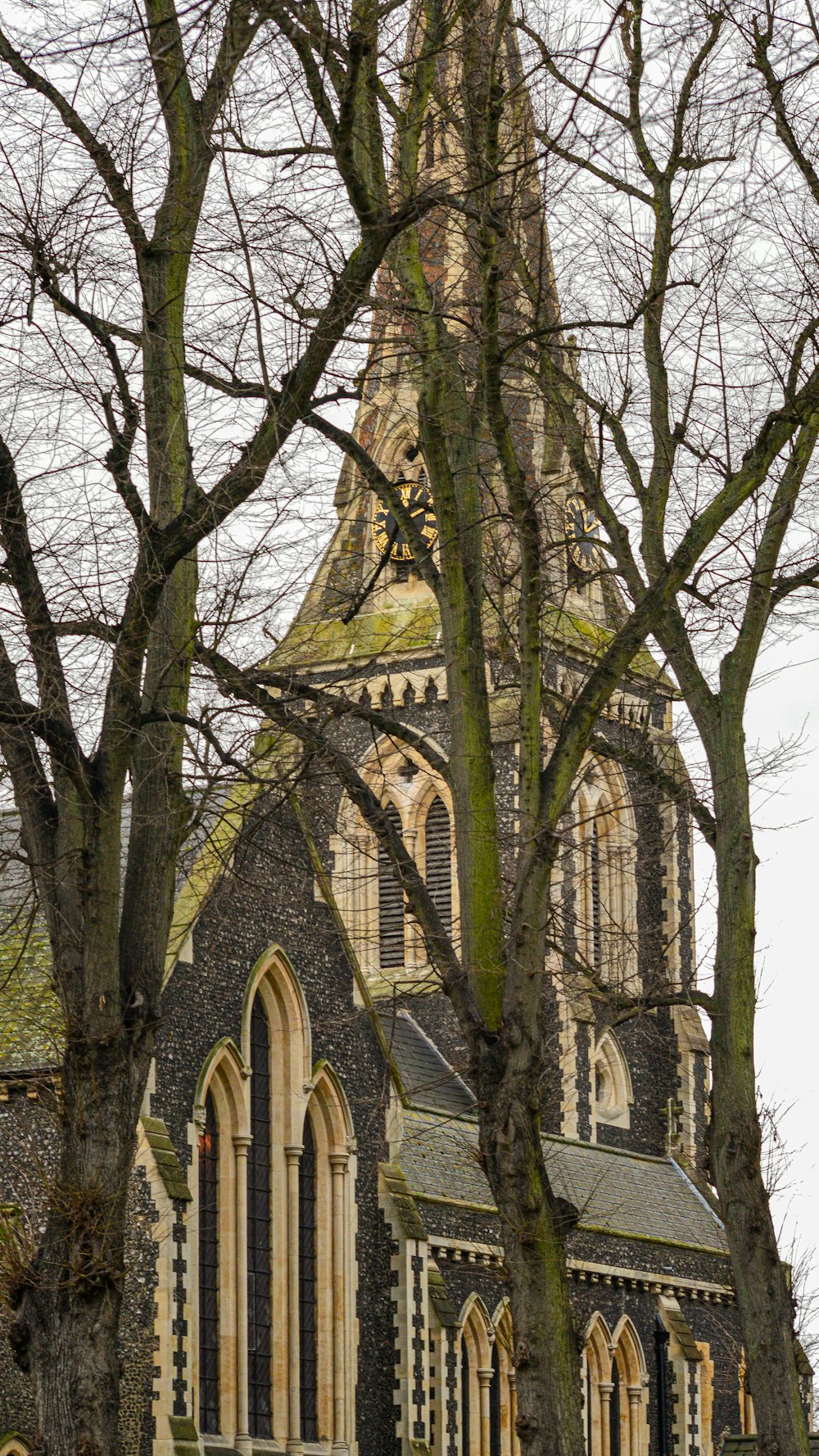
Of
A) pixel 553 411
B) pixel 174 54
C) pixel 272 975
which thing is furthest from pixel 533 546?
pixel 272 975

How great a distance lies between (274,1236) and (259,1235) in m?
0.17

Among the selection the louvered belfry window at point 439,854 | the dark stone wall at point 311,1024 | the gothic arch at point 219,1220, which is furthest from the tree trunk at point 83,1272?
the louvered belfry window at point 439,854

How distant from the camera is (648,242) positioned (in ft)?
46.0

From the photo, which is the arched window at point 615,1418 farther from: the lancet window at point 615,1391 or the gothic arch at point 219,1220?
the gothic arch at point 219,1220

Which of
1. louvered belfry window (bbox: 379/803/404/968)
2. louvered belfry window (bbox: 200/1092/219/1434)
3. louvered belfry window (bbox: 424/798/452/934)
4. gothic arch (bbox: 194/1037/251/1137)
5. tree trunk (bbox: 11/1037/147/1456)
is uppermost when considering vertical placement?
louvered belfry window (bbox: 424/798/452/934)

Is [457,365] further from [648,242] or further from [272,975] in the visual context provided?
[272,975]

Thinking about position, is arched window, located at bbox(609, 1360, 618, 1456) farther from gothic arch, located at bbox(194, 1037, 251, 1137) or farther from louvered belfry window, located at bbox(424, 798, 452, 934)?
gothic arch, located at bbox(194, 1037, 251, 1137)

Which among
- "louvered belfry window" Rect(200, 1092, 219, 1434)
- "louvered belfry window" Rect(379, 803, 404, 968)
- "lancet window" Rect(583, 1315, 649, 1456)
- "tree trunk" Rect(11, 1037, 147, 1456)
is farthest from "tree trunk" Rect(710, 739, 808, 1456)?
"louvered belfry window" Rect(379, 803, 404, 968)

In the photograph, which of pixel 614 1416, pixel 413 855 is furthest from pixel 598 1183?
pixel 413 855

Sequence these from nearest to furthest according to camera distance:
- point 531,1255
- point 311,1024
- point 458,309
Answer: point 531,1255, point 458,309, point 311,1024

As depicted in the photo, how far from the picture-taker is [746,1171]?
1283cm

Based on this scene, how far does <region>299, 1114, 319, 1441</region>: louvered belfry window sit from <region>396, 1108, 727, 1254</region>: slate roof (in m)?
1.75

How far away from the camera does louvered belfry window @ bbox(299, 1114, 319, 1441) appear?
25.1 meters

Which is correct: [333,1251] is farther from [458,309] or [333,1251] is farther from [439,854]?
[458,309]
